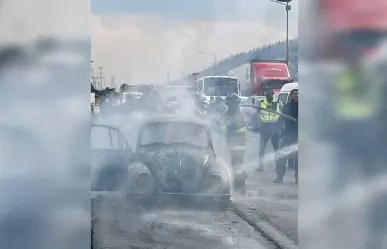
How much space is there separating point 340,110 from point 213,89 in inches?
17.3

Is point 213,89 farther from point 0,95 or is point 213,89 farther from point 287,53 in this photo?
point 0,95

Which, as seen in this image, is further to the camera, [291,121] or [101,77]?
[291,121]

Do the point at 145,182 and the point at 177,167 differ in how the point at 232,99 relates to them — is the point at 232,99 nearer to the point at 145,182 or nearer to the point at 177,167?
the point at 177,167

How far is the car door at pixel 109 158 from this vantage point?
2271 mm

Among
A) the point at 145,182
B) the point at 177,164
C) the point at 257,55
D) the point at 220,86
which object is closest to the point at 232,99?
the point at 220,86

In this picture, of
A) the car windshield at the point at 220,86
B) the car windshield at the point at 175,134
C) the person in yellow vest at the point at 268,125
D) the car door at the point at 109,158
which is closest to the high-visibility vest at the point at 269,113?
the person in yellow vest at the point at 268,125

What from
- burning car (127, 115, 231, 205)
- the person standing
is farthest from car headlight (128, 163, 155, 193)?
the person standing

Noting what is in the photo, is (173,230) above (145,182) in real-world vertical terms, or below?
below

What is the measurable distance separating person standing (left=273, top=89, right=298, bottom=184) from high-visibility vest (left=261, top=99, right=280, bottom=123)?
0.03 metres

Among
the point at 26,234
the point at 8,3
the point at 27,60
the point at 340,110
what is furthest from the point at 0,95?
the point at 340,110

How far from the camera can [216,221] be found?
92.4 inches

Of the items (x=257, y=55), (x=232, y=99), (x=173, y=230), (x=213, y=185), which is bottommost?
(x=173, y=230)

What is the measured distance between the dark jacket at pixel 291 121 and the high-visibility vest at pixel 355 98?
137 mm

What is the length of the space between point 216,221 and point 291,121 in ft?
1.37
